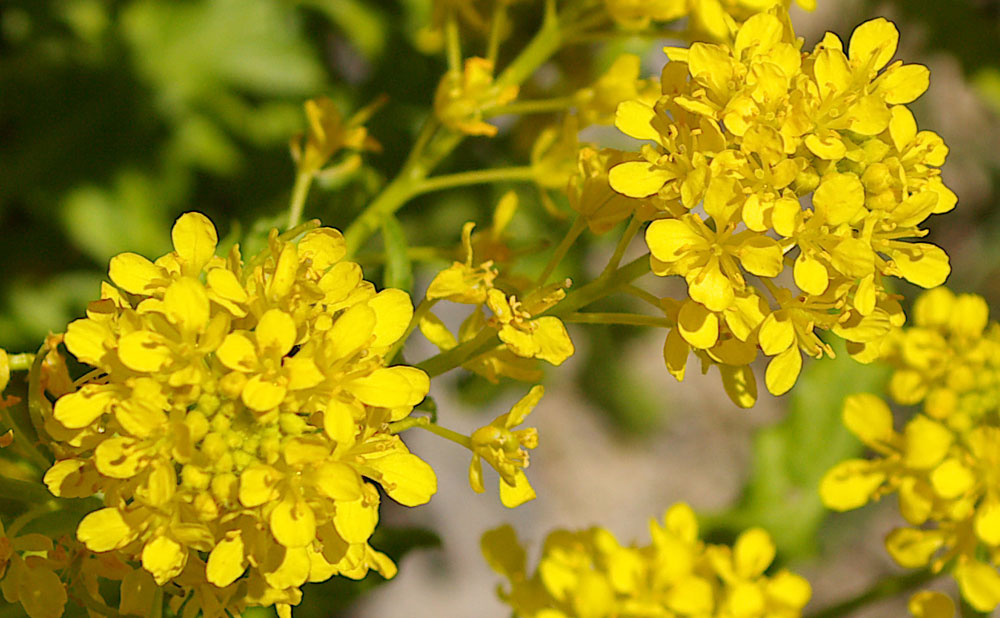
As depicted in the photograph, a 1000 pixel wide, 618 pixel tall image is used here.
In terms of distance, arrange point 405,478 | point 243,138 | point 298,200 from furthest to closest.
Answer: point 243,138 < point 298,200 < point 405,478

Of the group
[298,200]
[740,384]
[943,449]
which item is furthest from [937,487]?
[298,200]

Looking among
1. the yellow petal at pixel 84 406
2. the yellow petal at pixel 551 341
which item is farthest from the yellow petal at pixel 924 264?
the yellow petal at pixel 84 406

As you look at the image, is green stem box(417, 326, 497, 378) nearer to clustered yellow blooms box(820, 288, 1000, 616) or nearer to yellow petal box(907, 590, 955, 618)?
clustered yellow blooms box(820, 288, 1000, 616)

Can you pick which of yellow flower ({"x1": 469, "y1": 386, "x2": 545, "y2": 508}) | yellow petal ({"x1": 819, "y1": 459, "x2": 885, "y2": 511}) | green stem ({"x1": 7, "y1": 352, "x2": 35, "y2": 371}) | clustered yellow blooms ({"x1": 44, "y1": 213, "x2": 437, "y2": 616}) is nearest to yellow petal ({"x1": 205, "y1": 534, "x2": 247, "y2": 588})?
clustered yellow blooms ({"x1": 44, "y1": 213, "x2": 437, "y2": 616})

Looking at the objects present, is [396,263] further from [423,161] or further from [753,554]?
[753,554]

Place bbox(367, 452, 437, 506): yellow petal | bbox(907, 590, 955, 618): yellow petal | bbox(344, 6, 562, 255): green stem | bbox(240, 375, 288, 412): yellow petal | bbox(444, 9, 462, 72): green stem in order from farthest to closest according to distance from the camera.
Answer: bbox(907, 590, 955, 618): yellow petal
bbox(444, 9, 462, 72): green stem
bbox(344, 6, 562, 255): green stem
bbox(367, 452, 437, 506): yellow petal
bbox(240, 375, 288, 412): yellow petal

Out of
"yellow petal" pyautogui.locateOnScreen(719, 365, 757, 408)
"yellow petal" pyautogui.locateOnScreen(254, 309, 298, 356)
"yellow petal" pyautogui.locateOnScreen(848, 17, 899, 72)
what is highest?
"yellow petal" pyautogui.locateOnScreen(848, 17, 899, 72)

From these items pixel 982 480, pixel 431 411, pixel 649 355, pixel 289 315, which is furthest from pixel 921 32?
pixel 289 315

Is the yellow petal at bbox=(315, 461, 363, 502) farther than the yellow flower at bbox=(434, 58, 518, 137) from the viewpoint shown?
No
